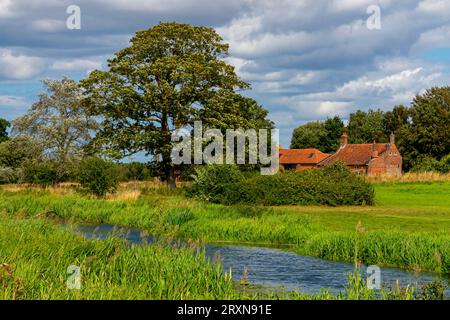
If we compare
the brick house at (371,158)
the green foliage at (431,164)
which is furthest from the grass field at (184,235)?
the brick house at (371,158)

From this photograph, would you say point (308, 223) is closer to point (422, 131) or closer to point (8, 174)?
point (8, 174)

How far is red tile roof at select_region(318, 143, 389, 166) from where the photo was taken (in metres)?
93.8

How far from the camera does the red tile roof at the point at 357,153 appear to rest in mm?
93812

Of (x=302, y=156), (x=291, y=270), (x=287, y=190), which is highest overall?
(x=302, y=156)

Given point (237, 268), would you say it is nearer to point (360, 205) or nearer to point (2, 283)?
point (2, 283)

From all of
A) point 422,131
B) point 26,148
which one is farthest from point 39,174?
point 422,131

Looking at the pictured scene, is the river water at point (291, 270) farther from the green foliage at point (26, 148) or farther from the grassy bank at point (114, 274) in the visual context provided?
the green foliage at point (26, 148)

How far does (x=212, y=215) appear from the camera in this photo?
33.0 metres

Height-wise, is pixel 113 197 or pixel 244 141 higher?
pixel 244 141

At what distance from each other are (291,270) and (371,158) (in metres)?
74.4

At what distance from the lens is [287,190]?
43.5m

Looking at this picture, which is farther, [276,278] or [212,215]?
[212,215]
